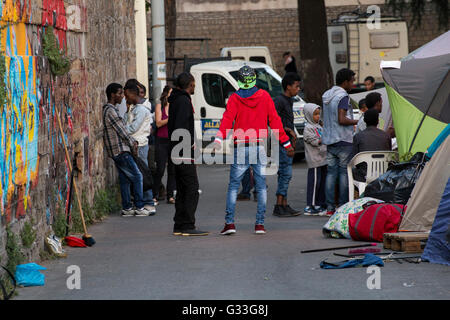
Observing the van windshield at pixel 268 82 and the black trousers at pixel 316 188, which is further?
the van windshield at pixel 268 82

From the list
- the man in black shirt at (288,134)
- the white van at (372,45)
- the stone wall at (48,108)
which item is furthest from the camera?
the white van at (372,45)

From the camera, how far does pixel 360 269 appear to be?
27.7 ft

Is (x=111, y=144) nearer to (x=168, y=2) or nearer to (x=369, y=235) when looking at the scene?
(x=369, y=235)

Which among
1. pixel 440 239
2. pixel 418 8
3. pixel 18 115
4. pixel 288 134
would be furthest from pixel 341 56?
pixel 18 115

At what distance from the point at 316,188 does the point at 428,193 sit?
3156 mm

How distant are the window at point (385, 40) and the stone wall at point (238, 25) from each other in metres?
9.43

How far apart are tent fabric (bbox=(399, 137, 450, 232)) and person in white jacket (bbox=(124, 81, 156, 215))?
438 centimetres

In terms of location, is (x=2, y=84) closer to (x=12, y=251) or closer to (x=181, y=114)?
(x=12, y=251)

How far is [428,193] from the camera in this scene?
9625 millimetres

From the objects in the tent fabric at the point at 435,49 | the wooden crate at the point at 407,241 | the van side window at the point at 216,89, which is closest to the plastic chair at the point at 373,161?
the tent fabric at the point at 435,49

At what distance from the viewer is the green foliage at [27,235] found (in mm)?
8469

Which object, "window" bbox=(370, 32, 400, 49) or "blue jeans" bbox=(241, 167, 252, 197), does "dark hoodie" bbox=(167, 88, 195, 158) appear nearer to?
"blue jeans" bbox=(241, 167, 252, 197)

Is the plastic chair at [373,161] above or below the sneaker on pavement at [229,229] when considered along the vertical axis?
above

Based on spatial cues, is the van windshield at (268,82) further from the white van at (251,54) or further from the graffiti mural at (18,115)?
the graffiti mural at (18,115)
